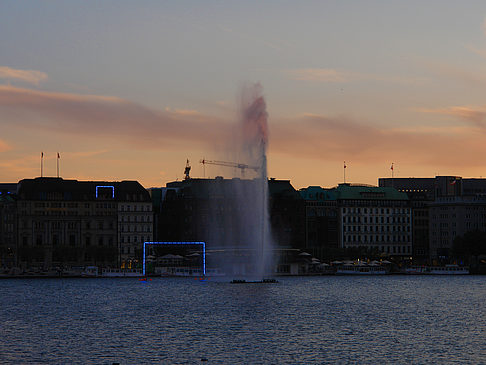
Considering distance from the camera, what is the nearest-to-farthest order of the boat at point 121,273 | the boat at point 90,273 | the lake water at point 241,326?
the lake water at point 241,326, the boat at point 90,273, the boat at point 121,273

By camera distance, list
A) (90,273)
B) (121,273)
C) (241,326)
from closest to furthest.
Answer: (241,326) < (90,273) < (121,273)

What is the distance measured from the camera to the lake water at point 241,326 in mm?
64312

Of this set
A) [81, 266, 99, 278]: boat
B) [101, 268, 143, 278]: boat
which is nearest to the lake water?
[81, 266, 99, 278]: boat

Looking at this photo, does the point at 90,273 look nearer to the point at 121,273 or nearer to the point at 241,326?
the point at 121,273

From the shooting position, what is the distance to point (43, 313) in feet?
316

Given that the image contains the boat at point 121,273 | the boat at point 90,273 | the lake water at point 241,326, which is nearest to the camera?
the lake water at point 241,326

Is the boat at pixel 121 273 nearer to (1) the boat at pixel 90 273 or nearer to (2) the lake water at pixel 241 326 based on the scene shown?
(1) the boat at pixel 90 273

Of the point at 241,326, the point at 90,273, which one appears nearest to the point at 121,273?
the point at 90,273

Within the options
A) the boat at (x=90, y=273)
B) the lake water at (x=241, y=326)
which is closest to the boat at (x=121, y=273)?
the boat at (x=90, y=273)

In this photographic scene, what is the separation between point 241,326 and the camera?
82188 millimetres

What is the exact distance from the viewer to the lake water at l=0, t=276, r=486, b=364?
211ft

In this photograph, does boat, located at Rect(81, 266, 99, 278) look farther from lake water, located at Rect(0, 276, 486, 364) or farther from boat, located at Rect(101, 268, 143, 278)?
lake water, located at Rect(0, 276, 486, 364)

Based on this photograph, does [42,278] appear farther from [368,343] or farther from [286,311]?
[368,343]

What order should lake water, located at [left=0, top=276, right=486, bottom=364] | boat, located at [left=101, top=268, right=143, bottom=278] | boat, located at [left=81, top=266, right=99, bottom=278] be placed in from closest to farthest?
1. lake water, located at [left=0, top=276, right=486, bottom=364]
2. boat, located at [left=81, top=266, right=99, bottom=278]
3. boat, located at [left=101, top=268, right=143, bottom=278]
